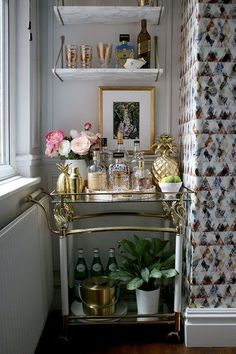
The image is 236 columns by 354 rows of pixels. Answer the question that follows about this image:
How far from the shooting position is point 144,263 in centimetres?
212

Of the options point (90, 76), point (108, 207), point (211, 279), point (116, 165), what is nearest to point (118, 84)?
point (90, 76)

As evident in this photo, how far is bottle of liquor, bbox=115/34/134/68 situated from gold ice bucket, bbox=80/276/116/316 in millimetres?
1339

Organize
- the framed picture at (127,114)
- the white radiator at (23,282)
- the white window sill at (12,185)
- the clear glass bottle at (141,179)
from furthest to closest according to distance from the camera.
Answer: the framed picture at (127,114)
the clear glass bottle at (141,179)
the white window sill at (12,185)
the white radiator at (23,282)

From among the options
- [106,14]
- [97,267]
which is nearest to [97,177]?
[97,267]

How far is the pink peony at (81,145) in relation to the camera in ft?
6.96

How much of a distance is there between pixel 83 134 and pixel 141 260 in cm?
83

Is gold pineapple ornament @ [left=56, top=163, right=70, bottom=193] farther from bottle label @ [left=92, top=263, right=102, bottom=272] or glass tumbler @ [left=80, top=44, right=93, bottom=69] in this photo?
glass tumbler @ [left=80, top=44, right=93, bottom=69]

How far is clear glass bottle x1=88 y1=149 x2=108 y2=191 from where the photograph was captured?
208 cm

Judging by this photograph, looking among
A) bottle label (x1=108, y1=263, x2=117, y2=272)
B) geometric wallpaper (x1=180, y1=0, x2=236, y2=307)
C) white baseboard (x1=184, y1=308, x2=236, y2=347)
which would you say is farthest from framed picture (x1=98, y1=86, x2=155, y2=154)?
white baseboard (x1=184, y1=308, x2=236, y2=347)

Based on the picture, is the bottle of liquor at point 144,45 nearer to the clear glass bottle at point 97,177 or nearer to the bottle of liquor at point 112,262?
the clear glass bottle at point 97,177

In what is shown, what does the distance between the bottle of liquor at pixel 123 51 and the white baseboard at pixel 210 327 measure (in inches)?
60.7

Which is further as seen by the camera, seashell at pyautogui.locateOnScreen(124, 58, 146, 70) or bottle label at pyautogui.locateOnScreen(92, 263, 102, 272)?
bottle label at pyautogui.locateOnScreen(92, 263, 102, 272)

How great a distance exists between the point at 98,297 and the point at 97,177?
0.68 metres

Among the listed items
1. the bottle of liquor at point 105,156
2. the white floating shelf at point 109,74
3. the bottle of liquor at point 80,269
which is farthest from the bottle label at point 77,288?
the white floating shelf at point 109,74
